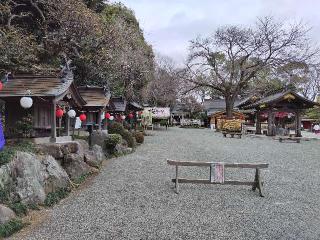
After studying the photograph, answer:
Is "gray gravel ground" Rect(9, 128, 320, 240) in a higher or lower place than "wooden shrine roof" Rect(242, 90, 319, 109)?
lower

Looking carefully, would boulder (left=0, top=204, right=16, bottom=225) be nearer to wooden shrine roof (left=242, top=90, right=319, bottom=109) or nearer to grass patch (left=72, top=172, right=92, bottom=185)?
grass patch (left=72, top=172, right=92, bottom=185)

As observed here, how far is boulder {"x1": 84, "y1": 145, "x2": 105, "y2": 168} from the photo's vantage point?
12.7 meters

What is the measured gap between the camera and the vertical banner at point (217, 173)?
9.98m

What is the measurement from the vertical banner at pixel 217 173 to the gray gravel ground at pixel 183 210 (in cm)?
29

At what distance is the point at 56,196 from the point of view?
8.90 meters

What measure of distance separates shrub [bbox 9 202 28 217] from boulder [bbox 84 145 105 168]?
508cm

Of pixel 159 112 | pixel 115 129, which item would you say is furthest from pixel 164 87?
pixel 115 129

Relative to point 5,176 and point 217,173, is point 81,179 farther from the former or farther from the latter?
point 217,173

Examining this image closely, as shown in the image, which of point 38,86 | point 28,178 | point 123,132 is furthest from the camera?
point 123,132

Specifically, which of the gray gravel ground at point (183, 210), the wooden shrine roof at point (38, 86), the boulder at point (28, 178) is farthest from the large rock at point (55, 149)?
the boulder at point (28, 178)

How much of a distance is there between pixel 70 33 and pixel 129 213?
11.2 meters

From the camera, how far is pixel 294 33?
3766 centimetres

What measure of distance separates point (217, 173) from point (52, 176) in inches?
167

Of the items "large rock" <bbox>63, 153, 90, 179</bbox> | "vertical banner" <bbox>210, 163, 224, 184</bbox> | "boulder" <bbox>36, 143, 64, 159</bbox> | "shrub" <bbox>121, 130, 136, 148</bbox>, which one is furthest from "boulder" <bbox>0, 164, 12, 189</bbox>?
"shrub" <bbox>121, 130, 136, 148</bbox>
